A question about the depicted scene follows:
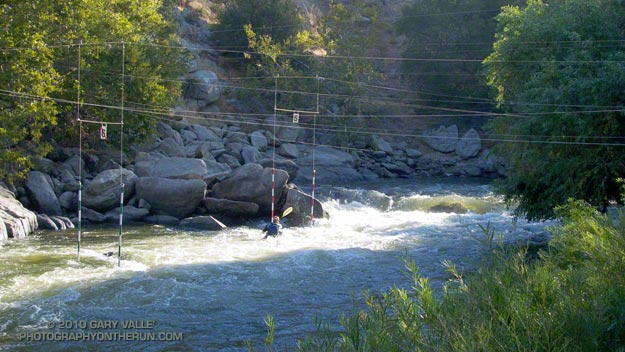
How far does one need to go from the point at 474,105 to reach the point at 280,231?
3017 centimetres

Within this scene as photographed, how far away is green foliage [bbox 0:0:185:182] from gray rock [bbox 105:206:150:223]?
297 cm

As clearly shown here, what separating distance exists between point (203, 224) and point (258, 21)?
27.2m

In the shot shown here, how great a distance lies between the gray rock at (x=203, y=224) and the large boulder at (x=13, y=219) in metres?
4.45

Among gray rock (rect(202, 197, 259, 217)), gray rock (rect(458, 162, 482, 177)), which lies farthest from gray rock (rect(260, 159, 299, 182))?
gray rock (rect(458, 162, 482, 177))

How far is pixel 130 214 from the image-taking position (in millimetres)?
22656

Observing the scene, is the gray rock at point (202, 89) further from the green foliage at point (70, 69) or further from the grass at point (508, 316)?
the grass at point (508, 316)

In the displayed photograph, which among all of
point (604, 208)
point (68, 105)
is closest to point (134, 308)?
point (604, 208)

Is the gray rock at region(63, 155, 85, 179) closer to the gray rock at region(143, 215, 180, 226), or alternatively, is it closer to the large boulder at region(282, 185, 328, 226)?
the gray rock at region(143, 215, 180, 226)

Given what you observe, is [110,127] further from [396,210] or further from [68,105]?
[396,210]

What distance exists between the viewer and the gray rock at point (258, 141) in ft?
118

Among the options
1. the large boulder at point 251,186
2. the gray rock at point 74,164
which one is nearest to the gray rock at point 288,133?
the gray rock at point 74,164

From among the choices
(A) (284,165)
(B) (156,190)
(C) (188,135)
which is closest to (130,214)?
(B) (156,190)

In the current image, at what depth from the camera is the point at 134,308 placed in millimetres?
12320

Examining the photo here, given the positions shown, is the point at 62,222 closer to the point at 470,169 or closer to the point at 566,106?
the point at 566,106
